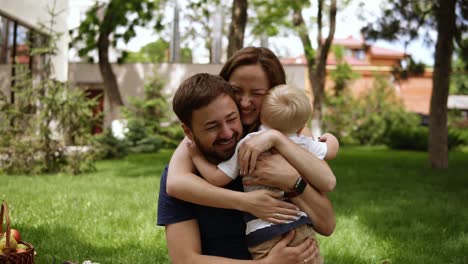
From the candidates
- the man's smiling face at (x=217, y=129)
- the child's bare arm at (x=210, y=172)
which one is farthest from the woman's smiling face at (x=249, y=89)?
the child's bare arm at (x=210, y=172)

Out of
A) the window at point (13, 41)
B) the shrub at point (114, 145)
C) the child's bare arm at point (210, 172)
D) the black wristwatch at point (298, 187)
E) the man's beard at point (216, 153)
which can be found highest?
the window at point (13, 41)

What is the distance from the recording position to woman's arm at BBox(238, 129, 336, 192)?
242cm

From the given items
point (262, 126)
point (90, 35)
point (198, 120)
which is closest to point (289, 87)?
point (262, 126)

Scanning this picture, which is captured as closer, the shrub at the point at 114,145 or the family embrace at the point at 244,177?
the family embrace at the point at 244,177

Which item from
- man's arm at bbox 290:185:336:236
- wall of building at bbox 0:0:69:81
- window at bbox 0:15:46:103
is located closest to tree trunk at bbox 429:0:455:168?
wall of building at bbox 0:0:69:81

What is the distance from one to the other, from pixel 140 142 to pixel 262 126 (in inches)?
763

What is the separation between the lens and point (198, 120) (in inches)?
95.0

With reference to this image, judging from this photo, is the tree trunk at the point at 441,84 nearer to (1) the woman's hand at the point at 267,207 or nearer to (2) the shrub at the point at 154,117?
(2) the shrub at the point at 154,117

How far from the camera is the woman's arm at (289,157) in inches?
95.1

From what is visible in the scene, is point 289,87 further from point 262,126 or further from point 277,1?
point 277,1

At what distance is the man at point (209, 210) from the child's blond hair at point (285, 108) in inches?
6.3

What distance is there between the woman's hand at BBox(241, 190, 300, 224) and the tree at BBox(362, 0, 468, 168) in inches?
541

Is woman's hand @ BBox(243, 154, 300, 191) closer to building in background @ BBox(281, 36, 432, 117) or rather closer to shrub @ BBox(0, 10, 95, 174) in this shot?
shrub @ BBox(0, 10, 95, 174)

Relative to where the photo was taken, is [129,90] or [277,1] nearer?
[277,1]
